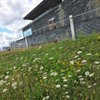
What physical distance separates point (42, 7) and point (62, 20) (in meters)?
12.6

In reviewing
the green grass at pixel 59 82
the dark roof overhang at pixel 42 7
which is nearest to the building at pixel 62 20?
the dark roof overhang at pixel 42 7

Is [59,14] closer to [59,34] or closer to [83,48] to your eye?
[59,34]

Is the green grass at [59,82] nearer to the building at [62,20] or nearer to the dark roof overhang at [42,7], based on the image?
the building at [62,20]

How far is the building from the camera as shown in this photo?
1270 cm

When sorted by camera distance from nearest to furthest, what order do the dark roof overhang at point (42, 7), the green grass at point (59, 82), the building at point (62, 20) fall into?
the green grass at point (59, 82)
the building at point (62, 20)
the dark roof overhang at point (42, 7)

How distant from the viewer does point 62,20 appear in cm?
1650

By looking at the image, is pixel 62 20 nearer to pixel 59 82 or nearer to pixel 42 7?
pixel 59 82

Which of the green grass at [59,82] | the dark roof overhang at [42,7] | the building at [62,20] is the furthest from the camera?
the dark roof overhang at [42,7]

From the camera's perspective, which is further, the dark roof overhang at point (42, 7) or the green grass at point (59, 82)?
the dark roof overhang at point (42, 7)

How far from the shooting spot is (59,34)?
15.1m

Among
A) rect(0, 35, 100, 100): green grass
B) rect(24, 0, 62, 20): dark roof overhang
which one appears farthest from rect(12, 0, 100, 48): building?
rect(0, 35, 100, 100): green grass

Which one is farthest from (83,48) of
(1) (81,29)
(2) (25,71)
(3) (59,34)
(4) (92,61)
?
(3) (59,34)

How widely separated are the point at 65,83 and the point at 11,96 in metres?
1.30

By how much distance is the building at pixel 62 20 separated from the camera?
500 inches
